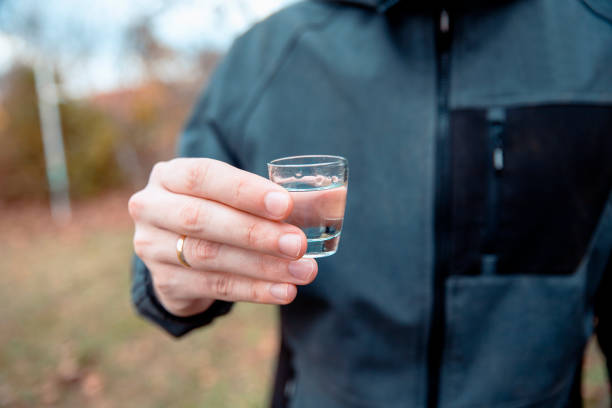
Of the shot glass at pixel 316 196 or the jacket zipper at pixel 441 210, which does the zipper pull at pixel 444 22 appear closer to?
the jacket zipper at pixel 441 210

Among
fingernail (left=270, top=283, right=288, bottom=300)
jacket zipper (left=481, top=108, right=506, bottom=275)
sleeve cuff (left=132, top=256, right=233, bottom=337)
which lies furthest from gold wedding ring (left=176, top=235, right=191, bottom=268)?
jacket zipper (left=481, top=108, right=506, bottom=275)

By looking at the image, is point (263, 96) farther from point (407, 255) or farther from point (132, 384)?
point (132, 384)

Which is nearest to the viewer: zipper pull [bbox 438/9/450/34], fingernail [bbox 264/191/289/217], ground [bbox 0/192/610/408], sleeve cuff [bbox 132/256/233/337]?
fingernail [bbox 264/191/289/217]

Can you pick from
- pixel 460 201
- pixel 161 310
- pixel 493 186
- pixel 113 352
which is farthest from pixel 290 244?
pixel 113 352

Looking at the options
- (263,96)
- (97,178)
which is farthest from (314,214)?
(97,178)

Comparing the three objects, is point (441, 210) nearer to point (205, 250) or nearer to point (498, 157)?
point (498, 157)

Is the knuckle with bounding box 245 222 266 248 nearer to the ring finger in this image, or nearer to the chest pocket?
the ring finger

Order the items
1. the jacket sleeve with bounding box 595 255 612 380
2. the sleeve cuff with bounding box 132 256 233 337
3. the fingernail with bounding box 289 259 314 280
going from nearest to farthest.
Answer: the fingernail with bounding box 289 259 314 280 < the sleeve cuff with bounding box 132 256 233 337 < the jacket sleeve with bounding box 595 255 612 380
